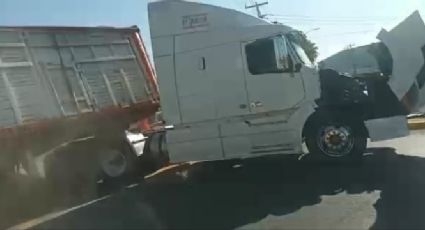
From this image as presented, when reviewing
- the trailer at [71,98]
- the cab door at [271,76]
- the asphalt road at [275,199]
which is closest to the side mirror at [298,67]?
the cab door at [271,76]

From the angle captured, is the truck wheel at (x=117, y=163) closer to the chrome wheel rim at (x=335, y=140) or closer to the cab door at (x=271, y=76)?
the cab door at (x=271, y=76)

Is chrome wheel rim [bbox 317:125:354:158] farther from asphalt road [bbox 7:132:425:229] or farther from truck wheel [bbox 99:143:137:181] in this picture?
truck wheel [bbox 99:143:137:181]

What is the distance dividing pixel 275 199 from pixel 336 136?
2957 millimetres

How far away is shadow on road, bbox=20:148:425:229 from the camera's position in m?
7.91

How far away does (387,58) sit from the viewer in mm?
11859

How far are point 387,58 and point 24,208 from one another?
7068 mm

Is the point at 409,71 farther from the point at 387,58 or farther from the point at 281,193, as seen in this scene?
the point at 281,193

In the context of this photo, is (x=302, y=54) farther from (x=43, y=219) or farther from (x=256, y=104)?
(x=43, y=219)

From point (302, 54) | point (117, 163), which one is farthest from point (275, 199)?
point (117, 163)

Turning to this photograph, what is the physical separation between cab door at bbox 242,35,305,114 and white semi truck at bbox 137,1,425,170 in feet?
0.06

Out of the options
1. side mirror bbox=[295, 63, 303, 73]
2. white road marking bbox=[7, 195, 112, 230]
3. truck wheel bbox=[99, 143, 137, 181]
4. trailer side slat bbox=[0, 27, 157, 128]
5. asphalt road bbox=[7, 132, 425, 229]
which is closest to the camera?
asphalt road bbox=[7, 132, 425, 229]

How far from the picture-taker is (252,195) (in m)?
9.32

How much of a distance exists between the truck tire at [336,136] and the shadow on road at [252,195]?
262 mm

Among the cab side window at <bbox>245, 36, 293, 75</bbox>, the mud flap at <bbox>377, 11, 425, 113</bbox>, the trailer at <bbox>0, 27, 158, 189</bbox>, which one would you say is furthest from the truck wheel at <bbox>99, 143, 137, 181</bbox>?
the mud flap at <bbox>377, 11, 425, 113</bbox>
